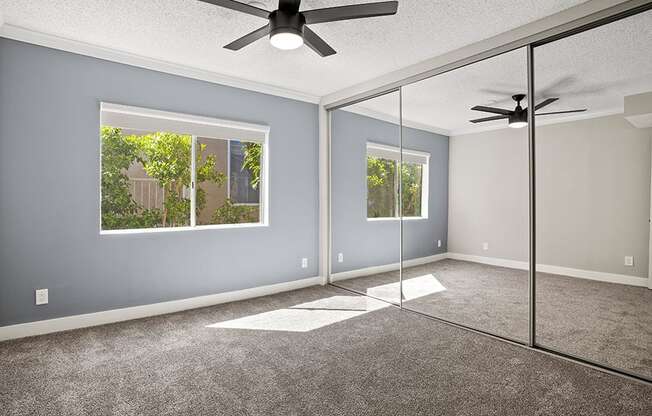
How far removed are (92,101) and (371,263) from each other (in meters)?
3.38

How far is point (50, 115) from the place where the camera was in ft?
10.2

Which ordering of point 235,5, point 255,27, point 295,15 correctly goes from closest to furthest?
point 235,5, point 295,15, point 255,27

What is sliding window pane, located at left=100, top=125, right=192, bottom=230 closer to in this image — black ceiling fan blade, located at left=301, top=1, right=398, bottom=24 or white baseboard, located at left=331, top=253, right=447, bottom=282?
white baseboard, located at left=331, top=253, right=447, bottom=282

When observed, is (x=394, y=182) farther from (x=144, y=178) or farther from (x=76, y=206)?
(x=76, y=206)

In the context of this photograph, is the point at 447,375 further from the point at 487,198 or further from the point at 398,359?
the point at 487,198

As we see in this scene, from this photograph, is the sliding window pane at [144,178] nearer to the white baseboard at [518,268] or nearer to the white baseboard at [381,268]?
the white baseboard at [381,268]

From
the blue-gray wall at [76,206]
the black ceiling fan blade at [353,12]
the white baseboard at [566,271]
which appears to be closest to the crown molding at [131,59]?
the blue-gray wall at [76,206]

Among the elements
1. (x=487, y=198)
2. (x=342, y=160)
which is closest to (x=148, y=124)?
(x=342, y=160)

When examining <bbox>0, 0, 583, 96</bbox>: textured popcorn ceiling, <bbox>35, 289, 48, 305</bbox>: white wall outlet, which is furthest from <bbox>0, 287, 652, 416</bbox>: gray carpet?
<bbox>0, 0, 583, 96</bbox>: textured popcorn ceiling

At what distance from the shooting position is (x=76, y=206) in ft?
10.6

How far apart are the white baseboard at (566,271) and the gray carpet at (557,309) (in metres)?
0.03

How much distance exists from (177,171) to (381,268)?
102 inches

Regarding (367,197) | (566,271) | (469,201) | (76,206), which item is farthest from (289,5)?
(566,271)

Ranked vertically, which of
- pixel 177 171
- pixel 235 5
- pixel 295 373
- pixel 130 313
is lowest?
pixel 295 373
